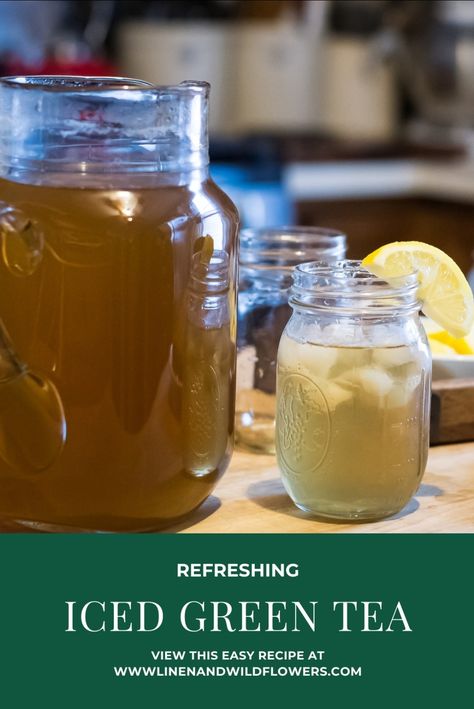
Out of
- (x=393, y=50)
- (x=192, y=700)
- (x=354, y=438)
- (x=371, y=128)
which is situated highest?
(x=393, y=50)

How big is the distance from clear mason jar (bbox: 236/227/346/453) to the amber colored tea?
0.72ft

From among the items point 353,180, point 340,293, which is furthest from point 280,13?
point 340,293

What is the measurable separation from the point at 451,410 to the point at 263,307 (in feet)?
0.57

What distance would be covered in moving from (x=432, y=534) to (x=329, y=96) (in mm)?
3040

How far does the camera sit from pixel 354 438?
73 centimetres

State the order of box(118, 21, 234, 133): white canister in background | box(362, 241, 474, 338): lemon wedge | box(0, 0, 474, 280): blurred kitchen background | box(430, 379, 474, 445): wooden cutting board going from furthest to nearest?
box(118, 21, 234, 133): white canister in background < box(0, 0, 474, 280): blurred kitchen background < box(430, 379, 474, 445): wooden cutting board < box(362, 241, 474, 338): lemon wedge

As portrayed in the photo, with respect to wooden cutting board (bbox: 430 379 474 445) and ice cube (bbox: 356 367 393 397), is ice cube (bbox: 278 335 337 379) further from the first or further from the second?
wooden cutting board (bbox: 430 379 474 445)

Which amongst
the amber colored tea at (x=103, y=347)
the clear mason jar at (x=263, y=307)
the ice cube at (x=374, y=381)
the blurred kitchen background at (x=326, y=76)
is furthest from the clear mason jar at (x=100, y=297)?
the blurred kitchen background at (x=326, y=76)

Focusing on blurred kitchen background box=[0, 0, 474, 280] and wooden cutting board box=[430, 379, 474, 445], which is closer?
wooden cutting board box=[430, 379, 474, 445]

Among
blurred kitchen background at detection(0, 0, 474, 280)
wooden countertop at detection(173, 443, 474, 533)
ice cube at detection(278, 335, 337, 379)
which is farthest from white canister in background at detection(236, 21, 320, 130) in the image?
ice cube at detection(278, 335, 337, 379)

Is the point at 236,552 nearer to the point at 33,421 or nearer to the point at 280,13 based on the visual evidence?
the point at 33,421

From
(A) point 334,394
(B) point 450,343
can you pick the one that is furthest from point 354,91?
(A) point 334,394

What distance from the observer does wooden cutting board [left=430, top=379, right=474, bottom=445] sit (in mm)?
913

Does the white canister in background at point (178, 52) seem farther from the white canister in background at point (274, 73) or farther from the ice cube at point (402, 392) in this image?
the ice cube at point (402, 392)
